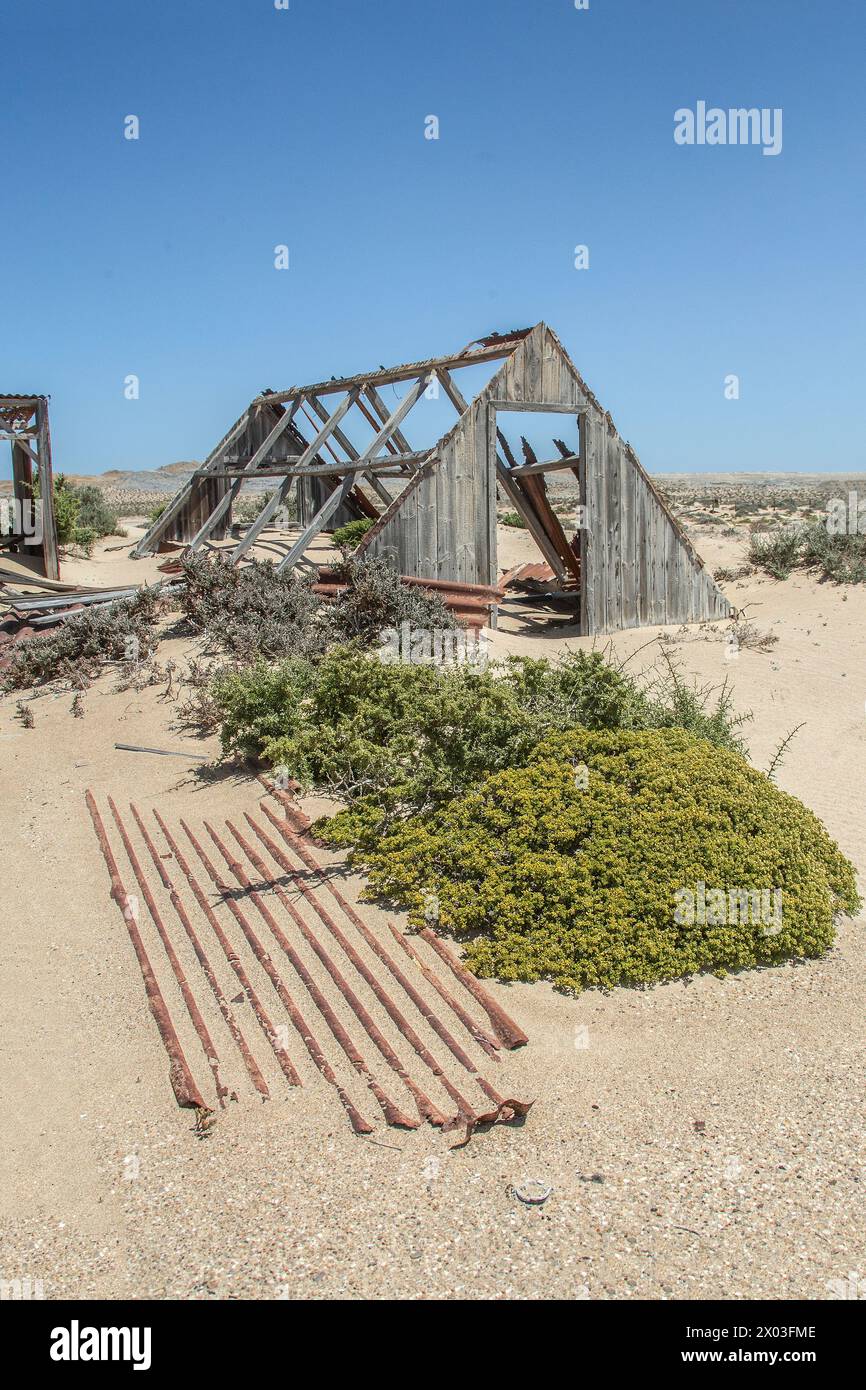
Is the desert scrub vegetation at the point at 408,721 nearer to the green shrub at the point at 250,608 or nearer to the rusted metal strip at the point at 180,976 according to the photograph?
the rusted metal strip at the point at 180,976

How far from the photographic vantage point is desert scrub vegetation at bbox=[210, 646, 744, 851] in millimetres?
6891

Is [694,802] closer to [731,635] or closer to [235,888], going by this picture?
[235,888]

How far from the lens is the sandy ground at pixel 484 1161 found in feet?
11.1

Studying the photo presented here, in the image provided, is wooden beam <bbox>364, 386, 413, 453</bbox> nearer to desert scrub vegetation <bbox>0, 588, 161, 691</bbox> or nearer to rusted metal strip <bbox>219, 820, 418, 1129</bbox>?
desert scrub vegetation <bbox>0, 588, 161, 691</bbox>

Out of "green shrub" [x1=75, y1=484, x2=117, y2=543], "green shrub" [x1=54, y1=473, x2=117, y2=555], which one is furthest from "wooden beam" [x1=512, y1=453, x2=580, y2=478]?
"green shrub" [x1=75, y1=484, x2=117, y2=543]

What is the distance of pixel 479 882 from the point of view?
19.5ft

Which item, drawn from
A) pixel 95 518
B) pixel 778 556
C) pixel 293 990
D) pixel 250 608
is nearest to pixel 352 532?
pixel 250 608

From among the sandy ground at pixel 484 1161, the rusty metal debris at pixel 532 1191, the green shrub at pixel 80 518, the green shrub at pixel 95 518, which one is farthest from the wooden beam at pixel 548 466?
the green shrub at pixel 95 518

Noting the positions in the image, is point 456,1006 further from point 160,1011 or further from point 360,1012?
point 160,1011

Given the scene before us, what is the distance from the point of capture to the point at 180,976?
537 cm

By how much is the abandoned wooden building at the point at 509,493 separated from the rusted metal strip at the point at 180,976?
21.1ft

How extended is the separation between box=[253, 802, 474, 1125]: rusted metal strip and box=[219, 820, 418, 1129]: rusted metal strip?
0.52 ft

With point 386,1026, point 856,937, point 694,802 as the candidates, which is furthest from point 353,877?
point 856,937

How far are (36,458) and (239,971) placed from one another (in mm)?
15283
